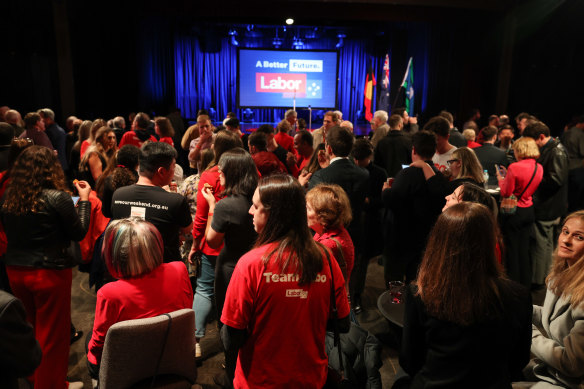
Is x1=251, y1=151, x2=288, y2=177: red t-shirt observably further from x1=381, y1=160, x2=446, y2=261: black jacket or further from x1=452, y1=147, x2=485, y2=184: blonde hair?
x1=452, y1=147, x2=485, y2=184: blonde hair

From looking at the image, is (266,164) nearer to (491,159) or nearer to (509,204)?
(509,204)

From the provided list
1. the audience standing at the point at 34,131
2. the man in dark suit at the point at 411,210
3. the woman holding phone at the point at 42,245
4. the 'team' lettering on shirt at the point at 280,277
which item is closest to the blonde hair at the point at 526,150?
the man in dark suit at the point at 411,210

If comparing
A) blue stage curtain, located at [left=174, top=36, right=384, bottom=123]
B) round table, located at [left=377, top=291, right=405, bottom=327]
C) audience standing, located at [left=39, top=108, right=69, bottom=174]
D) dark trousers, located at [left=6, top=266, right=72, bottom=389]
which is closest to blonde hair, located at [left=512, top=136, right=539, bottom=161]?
round table, located at [left=377, top=291, right=405, bottom=327]

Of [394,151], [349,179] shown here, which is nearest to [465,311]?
[349,179]

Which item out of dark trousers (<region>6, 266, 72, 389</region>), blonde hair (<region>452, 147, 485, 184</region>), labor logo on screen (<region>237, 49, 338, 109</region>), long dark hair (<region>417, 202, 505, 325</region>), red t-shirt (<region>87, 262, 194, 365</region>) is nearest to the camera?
long dark hair (<region>417, 202, 505, 325</region>)

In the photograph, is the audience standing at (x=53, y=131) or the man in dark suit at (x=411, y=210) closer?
the man in dark suit at (x=411, y=210)

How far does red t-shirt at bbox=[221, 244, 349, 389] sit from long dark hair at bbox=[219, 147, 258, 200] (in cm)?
101

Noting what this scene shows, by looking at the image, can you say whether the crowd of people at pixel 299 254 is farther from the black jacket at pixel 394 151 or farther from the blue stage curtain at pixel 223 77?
the blue stage curtain at pixel 223 77

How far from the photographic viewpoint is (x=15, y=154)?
2.88 metres

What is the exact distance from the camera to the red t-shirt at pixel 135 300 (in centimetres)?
174

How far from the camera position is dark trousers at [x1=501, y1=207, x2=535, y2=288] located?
385 cm

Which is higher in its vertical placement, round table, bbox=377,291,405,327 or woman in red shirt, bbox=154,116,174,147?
woman in red shirt, bbox=154,116,174,147

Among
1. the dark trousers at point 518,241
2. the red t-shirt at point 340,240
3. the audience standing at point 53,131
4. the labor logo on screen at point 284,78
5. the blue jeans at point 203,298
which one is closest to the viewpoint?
the red t-shirt at point 340,240

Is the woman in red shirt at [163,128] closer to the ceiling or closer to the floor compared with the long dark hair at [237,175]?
closer to the ceiling
